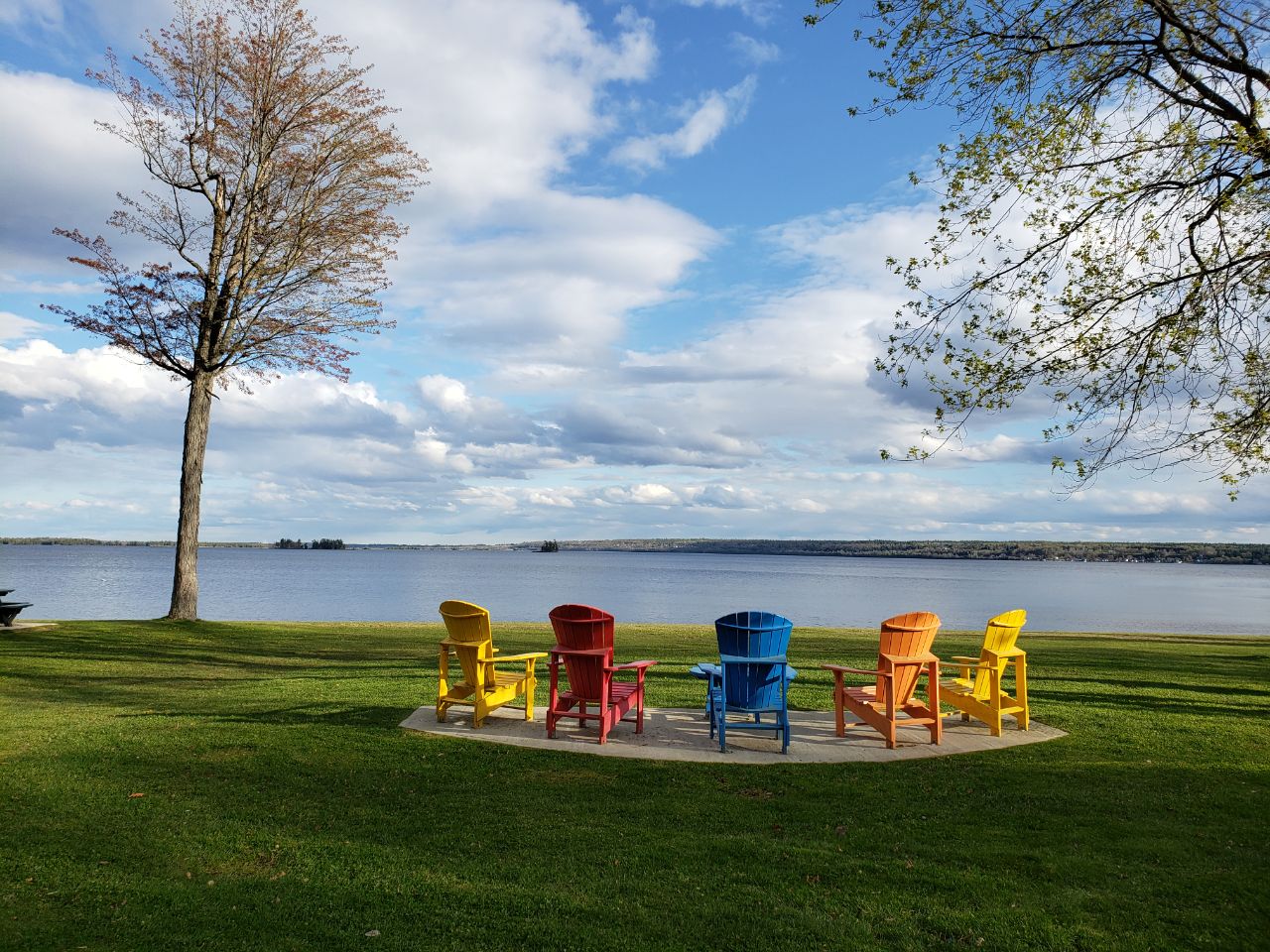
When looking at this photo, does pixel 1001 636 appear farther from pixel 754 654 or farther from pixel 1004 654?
pixel 754 654

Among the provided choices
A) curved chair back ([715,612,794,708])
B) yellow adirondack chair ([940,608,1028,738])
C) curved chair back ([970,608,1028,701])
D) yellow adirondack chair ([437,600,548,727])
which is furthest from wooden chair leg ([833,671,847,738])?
yellow adirondack chair ([437,600,548,727])

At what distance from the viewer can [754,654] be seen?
787 centimetres

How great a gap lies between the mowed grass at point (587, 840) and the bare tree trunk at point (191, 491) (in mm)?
9349

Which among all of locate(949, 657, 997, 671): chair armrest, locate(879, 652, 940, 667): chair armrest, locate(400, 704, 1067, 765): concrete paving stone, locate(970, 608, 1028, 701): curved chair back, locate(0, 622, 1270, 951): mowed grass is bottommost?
locate(400, 704, 1067, 765): concrete paving stone

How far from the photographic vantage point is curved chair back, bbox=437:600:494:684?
319 inches

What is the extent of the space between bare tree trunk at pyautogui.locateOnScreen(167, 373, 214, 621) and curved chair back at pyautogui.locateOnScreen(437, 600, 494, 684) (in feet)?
39.8

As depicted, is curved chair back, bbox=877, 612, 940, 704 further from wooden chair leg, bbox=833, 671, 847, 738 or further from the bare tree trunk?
the bare tree trunk

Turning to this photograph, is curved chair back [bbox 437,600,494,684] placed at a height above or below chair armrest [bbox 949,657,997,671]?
above

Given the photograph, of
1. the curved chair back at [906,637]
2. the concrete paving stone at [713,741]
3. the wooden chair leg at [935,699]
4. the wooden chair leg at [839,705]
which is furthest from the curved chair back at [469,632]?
the wooden chair leg at [935,699]

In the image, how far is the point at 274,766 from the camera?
262 inches

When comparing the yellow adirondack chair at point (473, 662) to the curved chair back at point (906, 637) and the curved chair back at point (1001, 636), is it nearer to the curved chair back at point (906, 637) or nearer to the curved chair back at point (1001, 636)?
the curved chair back at point (906, 637)

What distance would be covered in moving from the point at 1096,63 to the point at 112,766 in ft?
36.4

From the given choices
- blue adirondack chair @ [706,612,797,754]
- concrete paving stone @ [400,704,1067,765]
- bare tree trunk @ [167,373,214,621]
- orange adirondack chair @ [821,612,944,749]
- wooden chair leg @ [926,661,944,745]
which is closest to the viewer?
concrete paving stone @ [400,704,1067,765]

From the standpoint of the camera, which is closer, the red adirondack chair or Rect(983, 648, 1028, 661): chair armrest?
the red adirondack chair
